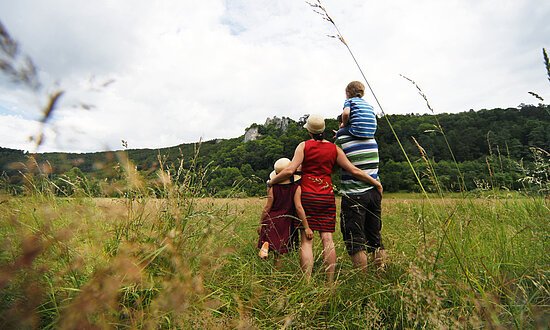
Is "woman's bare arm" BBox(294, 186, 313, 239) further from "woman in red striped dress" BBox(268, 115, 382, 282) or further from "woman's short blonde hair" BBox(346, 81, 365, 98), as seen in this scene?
"woman's short blonde hair" BBox(346, 81, 365, 98)

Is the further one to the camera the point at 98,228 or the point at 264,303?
the point at 264,303

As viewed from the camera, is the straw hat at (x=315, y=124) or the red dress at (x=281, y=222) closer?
the straw hat at (x=315, y=124)

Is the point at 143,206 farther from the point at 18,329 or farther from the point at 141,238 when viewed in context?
the point at 18,329

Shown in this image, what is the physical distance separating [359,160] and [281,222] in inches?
40.8

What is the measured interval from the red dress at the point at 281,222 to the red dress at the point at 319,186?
0.34 metres

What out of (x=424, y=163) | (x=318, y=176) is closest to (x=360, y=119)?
(x=318, y=176)

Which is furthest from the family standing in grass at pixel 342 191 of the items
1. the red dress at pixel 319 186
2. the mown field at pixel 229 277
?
the mown field at pixel 229 277

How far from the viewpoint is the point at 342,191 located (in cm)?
309

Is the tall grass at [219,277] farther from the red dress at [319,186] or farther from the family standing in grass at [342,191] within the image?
the red dress at [319,186]

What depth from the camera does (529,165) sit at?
3383 millimetres

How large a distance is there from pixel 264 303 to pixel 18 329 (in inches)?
65.7

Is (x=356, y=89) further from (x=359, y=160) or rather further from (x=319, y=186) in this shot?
(x=319, y=186)

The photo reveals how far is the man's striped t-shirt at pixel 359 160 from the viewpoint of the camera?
3.28m

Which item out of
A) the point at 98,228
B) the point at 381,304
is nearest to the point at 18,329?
the point at 98,228
